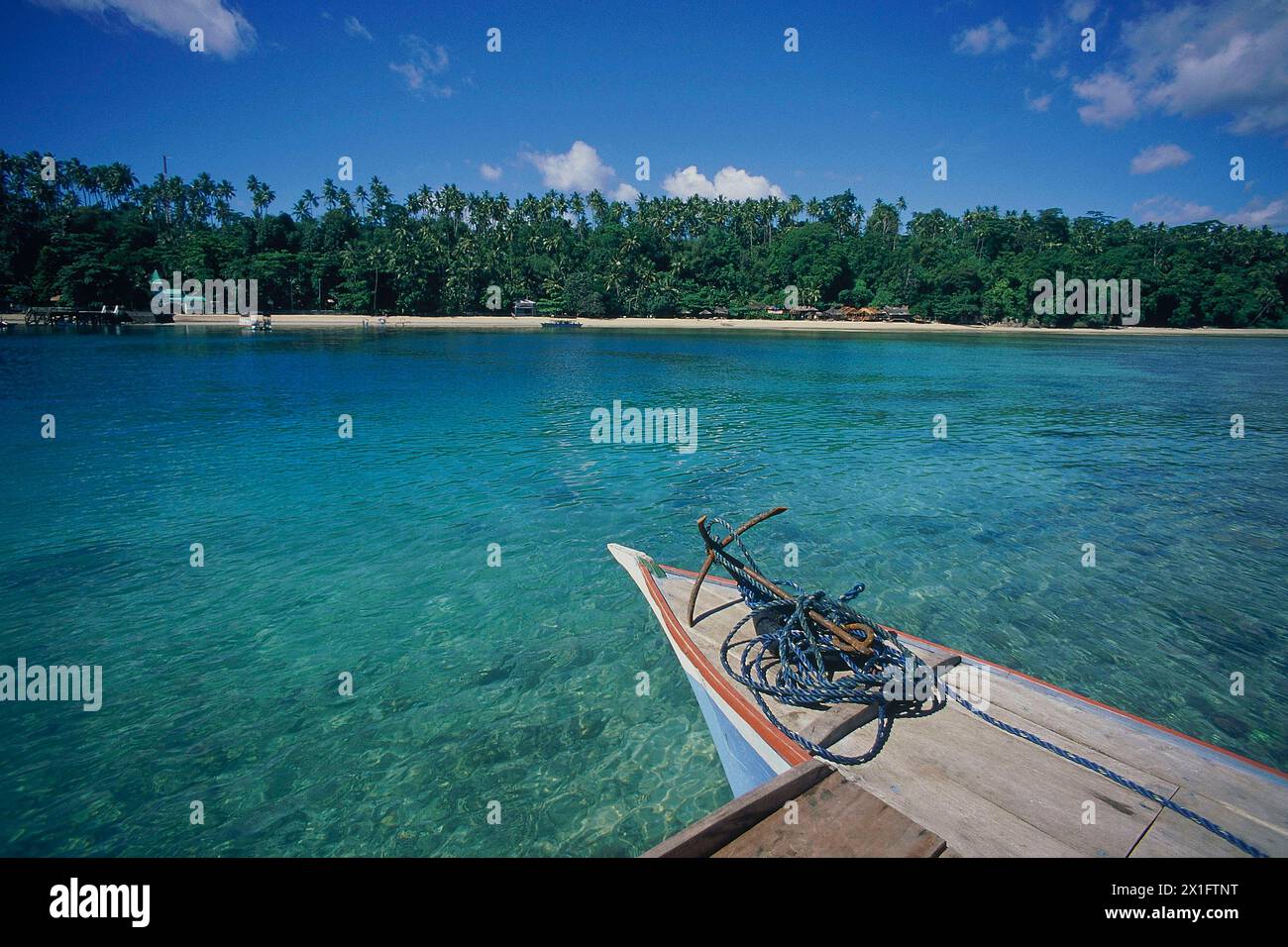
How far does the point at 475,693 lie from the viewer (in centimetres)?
794

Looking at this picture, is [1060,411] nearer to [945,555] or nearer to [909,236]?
[945,555]

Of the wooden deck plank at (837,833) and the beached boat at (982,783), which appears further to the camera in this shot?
the beached boat at (982,783)

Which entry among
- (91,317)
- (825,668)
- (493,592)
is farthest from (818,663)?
(91,317)

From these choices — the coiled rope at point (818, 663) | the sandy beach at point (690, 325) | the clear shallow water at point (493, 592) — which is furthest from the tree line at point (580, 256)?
the coiled rope at point (818, 663)

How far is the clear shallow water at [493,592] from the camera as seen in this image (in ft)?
20.9

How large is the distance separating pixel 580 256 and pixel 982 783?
395 feet

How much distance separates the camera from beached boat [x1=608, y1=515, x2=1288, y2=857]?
12.6 feet

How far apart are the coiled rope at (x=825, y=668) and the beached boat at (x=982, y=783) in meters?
0.05

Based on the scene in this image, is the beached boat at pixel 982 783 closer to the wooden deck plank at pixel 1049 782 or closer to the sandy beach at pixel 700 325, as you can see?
the wooden deck plank at pixel 1049 782

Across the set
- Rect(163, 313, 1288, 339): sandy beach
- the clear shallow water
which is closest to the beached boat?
the clear shallow water

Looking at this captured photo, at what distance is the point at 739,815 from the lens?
3672 millimetres

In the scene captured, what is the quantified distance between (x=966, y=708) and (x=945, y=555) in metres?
7.48

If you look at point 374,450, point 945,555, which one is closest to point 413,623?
point 945,555

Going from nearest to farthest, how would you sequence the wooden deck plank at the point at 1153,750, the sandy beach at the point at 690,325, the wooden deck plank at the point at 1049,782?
the wooden deck plank at the point at 1049,782, the wooden deck plank at the point at 1153,750, the sandy beach at the point at 690,325
